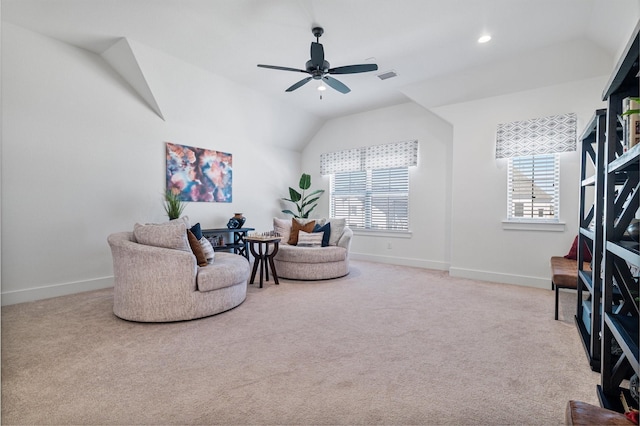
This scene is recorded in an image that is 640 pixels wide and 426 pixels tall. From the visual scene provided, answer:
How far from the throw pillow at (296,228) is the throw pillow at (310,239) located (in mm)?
116

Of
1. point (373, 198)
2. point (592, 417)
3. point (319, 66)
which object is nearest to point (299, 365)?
point (592, 417)

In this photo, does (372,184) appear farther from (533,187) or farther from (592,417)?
(592,417)

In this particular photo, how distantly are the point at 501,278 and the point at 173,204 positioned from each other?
490cm

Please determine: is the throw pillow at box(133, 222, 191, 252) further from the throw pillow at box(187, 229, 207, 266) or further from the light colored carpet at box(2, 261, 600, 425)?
the light colored carpet at box(2, 261, 600, 425)

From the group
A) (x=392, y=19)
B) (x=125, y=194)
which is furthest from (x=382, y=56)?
(x=125, y=194)

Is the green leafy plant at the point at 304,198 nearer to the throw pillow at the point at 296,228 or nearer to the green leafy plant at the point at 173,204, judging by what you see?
the throw pillow at the point at 296,228

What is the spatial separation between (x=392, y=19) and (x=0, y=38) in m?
4.11

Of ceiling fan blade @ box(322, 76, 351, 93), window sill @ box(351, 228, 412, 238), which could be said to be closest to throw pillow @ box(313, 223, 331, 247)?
window sill @ box(351, 228, 412, 238)

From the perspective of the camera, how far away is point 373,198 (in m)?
6.28

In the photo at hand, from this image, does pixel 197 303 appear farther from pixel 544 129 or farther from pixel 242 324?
pixel 544 129

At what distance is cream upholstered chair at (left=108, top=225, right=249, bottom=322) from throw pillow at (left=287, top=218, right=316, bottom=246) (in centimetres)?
219

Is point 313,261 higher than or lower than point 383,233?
lower

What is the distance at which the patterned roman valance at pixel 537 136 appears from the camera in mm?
3980

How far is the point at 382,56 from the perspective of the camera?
3.99m
